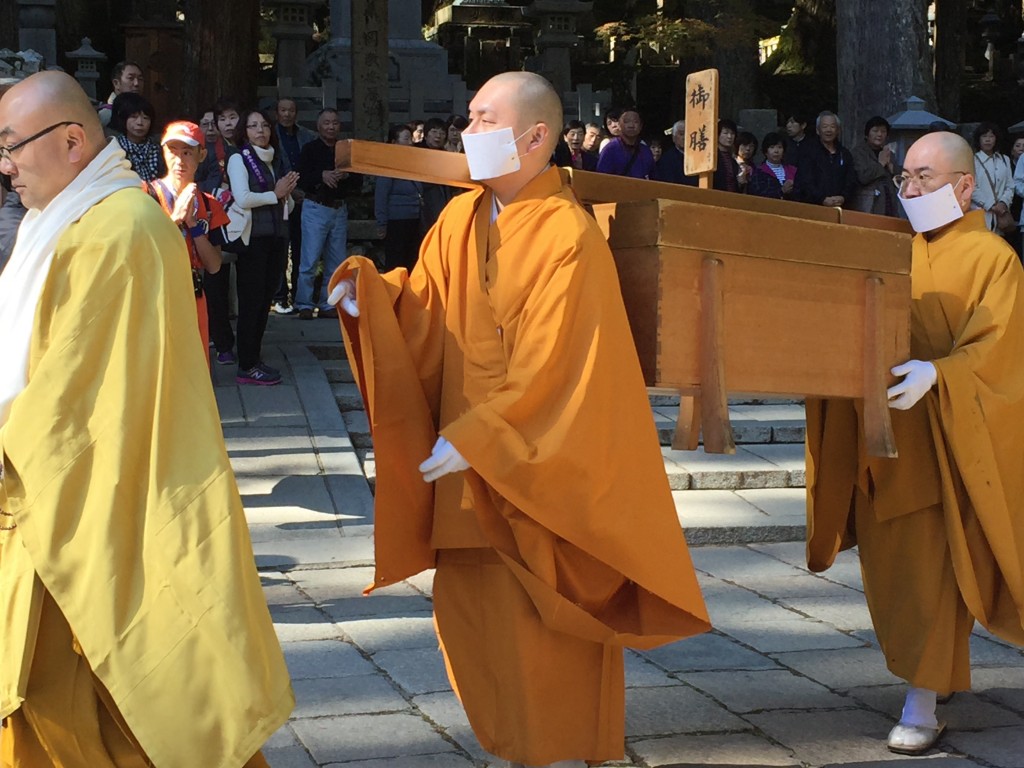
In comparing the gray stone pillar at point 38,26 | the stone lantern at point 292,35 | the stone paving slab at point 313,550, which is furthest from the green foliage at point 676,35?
the stone paving slab at point 313,550

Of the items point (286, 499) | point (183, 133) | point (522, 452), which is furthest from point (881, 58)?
point (522, 452)

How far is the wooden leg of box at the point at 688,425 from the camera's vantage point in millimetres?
3957

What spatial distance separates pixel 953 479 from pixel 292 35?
15323 millimetres

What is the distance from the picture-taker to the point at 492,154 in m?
3.52

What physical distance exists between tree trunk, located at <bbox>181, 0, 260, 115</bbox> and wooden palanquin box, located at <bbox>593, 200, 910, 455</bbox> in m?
10.7

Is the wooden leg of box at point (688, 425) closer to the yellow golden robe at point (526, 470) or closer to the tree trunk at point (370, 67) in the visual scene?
the yellow golden robe at point (526, 470)

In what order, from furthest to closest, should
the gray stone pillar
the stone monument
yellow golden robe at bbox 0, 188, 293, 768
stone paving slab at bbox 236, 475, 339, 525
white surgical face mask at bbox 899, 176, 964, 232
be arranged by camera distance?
1. the gray stone pillar
2. the stone monument
3. stone paving slab at bbox 236, 475, 339, 525
4. white surgical face mask at bbox 899, 176, 964, 232
5. yellow golden robe at bbox 0, 188, 293, 768

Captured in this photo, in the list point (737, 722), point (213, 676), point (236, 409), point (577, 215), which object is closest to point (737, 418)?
point (236, 409)

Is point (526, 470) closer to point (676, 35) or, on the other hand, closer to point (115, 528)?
point (115, 528)

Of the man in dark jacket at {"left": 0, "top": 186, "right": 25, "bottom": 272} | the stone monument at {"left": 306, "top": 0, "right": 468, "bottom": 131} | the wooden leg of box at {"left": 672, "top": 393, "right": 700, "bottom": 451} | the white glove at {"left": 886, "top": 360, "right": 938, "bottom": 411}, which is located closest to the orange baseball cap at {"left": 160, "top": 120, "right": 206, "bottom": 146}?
the man in dark jacket at {"left": 0, "top": 186, "right": 25, "bottom": 272}

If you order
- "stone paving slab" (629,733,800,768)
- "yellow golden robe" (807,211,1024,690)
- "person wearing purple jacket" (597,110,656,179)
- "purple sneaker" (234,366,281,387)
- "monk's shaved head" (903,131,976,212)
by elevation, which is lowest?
"stone paving slab" (629,733,800,768)

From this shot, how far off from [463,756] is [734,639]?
1.61 m

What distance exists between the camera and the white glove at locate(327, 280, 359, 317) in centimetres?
368

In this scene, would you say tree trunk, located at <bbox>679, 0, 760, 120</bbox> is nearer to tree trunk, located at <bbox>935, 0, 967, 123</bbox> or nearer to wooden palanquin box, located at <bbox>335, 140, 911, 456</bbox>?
tree trunk, located at <bbox>935, 0, 967, 123</bbox>
